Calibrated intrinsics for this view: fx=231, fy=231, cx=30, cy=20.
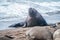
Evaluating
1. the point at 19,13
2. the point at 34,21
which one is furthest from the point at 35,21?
the point at 19,13

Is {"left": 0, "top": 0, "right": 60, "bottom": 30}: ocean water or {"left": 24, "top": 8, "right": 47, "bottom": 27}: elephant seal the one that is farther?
{"left": 0, "top": 0, "right": 60, "bottom": 30}: ocean water

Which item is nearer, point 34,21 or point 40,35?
point 40,35

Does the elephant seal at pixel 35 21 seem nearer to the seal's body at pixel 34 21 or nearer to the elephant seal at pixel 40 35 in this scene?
the seal's body at pixel 34 21

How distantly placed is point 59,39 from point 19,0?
1251 centimetres

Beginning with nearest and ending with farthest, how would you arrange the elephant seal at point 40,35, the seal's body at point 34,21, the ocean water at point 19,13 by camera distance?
the elephant seal at point 40,35
the seal's body at point 34,21
the ocean water at point 19,13

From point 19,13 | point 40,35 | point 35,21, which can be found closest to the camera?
point 40,35

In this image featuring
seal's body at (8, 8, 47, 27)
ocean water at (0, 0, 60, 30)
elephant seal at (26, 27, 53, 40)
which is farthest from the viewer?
ocean water at (0, 0, 60, 30)

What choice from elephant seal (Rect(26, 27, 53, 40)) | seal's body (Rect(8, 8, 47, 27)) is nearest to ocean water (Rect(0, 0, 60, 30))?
seal's body (Rect(8, 8, 47, 27))

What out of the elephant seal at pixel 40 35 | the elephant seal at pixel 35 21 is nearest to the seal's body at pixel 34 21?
the elephant seal at pixel 35 21

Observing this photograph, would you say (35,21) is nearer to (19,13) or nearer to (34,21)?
(34,21)

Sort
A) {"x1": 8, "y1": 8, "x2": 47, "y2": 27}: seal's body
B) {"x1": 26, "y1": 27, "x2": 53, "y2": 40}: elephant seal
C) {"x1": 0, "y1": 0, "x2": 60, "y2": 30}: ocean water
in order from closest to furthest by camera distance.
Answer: {"x1": 26, "y1": 27, "x2": 53, "y2": 40}: elephant seal, {"x1": 8, "y1": 8, "x2": 47, "y2": 27}: seal's body, {"x1": 0, "y1": 0, "x2": 60, "y2": 30}: ocean water

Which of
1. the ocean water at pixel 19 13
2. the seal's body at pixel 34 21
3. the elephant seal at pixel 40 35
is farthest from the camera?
the ocean water at pixel 19 13

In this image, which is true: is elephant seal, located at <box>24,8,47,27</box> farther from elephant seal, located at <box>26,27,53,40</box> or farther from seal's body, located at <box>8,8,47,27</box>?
elephant seal, located at <box>26,27,53,40</box>

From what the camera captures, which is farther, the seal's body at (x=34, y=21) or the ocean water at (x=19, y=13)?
the ocean water at (x=19, y=13)
